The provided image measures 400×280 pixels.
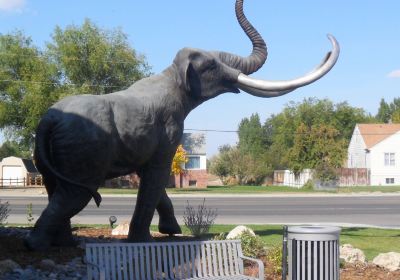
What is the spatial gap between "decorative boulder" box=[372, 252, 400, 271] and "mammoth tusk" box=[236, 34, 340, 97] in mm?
2735

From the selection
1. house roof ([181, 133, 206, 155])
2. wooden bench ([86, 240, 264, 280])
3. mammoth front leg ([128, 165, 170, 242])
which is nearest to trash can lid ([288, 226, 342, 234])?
wooden bench ([86, 240, 264, 280])

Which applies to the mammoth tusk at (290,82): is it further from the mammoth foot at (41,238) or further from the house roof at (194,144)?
the house roof at (194,144)

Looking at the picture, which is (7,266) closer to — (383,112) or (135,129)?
(135,129)

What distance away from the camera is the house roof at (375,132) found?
59781 millimetres

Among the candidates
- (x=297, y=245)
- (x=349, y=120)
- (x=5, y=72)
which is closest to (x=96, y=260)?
(x=297, y=245)

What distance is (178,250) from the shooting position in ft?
23.9

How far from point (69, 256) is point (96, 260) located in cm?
128

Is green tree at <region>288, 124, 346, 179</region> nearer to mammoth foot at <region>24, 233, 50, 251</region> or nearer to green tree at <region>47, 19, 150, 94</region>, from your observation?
green tree at <region>47, 19, 150, 94</region>

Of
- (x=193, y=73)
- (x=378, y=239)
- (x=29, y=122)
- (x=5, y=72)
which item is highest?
(x=5, y=72)

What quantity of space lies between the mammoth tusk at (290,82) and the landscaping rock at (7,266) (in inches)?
144

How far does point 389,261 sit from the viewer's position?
9086 mm

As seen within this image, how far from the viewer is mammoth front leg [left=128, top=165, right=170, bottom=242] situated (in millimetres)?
8289

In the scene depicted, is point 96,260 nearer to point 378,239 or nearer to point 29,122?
point 378,239

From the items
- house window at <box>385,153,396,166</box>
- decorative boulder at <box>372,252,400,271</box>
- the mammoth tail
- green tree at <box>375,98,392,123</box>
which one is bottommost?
decorative boulder at <box>372,252,400,271</box>
